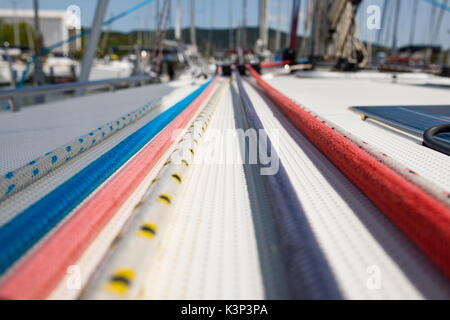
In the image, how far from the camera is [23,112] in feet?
10.5

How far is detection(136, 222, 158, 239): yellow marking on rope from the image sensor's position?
78 centimetres

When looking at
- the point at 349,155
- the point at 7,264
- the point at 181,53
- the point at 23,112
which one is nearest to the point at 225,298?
the point at 7,264

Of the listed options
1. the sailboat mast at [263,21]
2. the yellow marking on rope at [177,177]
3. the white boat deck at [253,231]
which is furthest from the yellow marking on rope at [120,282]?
the sailboat mast at [263,21]

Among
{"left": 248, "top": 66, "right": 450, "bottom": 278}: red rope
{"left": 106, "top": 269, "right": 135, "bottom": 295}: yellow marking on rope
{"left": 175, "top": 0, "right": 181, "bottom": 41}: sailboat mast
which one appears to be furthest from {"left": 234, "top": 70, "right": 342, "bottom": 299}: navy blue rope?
{"left": 175, "top": 0, "right": 181, "bottom": 41}: sailboat mast

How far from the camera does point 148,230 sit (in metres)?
0.81

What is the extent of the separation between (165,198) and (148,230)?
0.20m

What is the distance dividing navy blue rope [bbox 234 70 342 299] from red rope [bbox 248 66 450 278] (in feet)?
0.88

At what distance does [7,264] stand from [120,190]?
394mm

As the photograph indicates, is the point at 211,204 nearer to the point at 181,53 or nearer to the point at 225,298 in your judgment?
Answer: the point at 225,298

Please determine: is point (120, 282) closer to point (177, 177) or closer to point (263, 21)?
point (177, 177)

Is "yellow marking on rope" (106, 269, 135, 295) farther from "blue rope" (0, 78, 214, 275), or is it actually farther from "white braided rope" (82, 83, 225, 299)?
"blue rope" (0, 78, 214, 275)

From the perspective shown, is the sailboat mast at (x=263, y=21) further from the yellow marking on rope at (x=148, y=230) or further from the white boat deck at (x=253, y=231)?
the yellow marking on rope at (x=148, y=230)

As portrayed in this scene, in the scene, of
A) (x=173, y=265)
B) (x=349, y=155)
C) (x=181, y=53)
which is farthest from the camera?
(x=181, y=53)

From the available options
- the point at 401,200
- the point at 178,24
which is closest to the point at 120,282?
the point at 401,200
